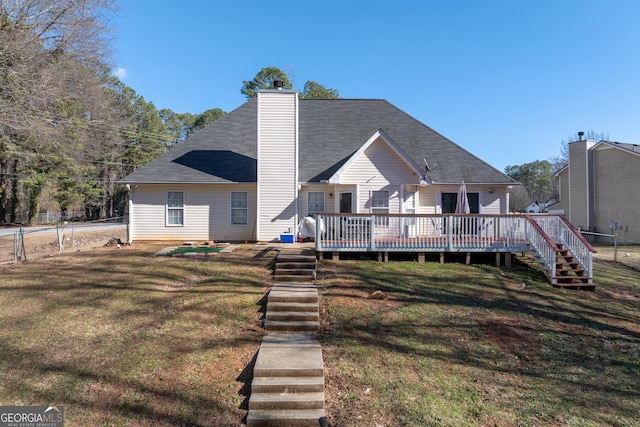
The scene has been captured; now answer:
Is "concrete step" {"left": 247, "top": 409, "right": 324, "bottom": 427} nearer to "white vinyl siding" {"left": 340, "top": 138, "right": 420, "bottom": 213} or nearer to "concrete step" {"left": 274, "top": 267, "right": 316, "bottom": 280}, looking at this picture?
"concrete step" {"left": 274, "top": 267, "right": 316, "bottom": 280}

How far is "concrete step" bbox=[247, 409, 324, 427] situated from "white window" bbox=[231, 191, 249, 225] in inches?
420

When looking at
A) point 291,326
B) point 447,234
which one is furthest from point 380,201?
point 291,326

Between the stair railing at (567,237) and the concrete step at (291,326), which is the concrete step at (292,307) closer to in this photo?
the concrete step at (291,326)

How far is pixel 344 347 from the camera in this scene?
18.4 feet

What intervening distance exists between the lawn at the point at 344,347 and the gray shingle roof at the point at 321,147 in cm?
600

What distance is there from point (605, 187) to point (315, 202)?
937 inches

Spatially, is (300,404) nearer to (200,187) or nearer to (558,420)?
(558,420)

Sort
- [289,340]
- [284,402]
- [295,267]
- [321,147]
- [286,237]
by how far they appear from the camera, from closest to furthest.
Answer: [284,402] < [289,340] < [295,267] < [286,237] < [321,147]

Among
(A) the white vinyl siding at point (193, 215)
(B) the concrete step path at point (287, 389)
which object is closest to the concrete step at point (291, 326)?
(B) the concrete step path at point (287, 389)

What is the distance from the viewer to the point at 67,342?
551cm

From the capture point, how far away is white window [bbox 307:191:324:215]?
14.0m

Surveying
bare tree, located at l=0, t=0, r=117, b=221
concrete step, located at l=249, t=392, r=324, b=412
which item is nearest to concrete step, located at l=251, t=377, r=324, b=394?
concrete step, located at l=249, t=392, r=324, b=412

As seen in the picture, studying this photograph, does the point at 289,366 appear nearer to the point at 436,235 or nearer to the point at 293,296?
the point at 293,296

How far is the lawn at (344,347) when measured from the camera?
14.1ft
